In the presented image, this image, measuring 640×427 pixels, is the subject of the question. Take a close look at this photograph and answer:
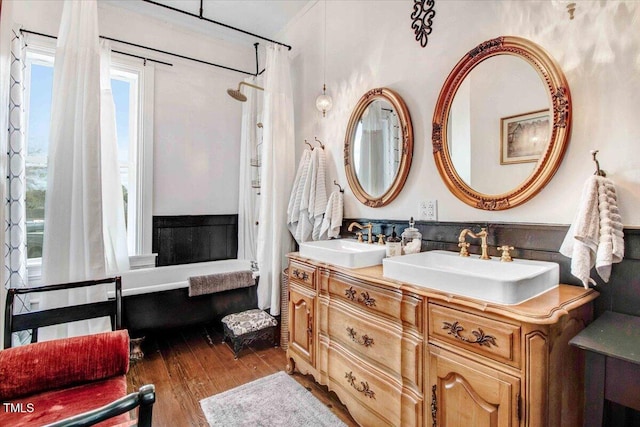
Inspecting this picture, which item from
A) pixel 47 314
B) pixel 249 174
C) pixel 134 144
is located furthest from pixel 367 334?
pixel 134 144

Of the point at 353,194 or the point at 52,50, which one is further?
the point at 52,50

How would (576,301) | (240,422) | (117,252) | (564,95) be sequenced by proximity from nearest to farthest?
1. (576,301)
2. (564,95)
3. (240,422)
4. (117,252)

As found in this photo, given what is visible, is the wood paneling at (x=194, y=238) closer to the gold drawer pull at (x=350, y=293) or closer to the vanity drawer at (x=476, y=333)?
the gold drawer pull at (x=350, y=293)

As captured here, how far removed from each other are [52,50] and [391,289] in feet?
10.8

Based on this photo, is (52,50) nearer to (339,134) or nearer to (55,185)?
(55,185)

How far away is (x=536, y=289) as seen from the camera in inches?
44.5

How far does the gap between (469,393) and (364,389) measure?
583 millimetres

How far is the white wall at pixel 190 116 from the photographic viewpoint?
3008 millimetres

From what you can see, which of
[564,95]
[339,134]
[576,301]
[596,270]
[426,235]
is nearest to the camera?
[576,301]

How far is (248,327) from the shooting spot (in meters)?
2.48

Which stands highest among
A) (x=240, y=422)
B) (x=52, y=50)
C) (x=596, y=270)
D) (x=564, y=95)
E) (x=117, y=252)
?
(x=52, y=50)

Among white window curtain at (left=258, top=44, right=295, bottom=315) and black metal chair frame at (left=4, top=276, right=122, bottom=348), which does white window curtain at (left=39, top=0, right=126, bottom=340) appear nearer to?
black metal chair frame at (left=4, top=276, right=122, bottom=348)

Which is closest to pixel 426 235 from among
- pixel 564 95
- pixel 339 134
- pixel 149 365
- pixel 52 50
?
pixel 564 95

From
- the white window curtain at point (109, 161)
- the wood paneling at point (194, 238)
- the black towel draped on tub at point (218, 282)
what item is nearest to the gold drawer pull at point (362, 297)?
the black towel draped on tub at point (218, 282)
